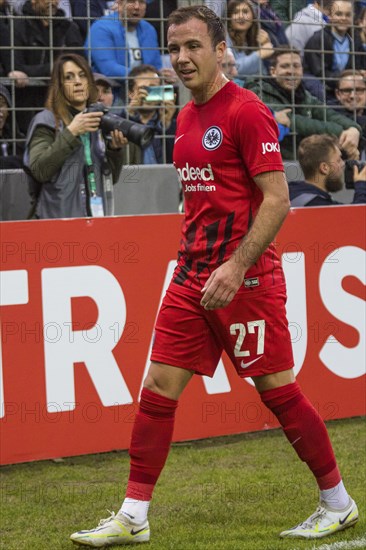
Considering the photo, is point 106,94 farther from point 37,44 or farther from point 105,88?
point 37,44

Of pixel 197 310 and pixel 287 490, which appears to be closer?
pixel 197 310

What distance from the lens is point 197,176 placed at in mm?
3828

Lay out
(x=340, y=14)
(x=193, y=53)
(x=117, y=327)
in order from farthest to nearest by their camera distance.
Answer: (x=340, y=14) < (x=117, y=327) < (x=193, y=53)

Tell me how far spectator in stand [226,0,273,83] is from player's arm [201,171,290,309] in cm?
323

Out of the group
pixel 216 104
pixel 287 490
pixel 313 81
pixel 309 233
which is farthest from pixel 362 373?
pixel 216 104

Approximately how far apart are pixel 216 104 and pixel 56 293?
1916 millimetres

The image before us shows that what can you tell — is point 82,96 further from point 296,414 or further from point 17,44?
point 296,414

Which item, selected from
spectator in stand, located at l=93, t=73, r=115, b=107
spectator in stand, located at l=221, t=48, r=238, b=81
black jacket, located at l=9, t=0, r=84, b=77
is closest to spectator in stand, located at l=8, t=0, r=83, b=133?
black jacket, located at l=9, t=0, r=84, b=77

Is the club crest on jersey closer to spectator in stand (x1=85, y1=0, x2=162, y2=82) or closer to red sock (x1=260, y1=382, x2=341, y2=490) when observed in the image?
red sock (x1=260, y1=382, x2=341, y2=490)

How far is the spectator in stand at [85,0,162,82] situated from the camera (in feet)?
22.0

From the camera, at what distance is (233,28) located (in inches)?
275

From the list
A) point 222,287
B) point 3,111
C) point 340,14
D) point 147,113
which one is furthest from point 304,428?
point 340,14

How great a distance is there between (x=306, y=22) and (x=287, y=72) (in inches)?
20.5

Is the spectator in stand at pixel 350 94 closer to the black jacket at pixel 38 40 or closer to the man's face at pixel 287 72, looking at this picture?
the man's face at pixel 287 72
